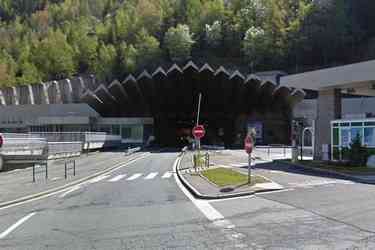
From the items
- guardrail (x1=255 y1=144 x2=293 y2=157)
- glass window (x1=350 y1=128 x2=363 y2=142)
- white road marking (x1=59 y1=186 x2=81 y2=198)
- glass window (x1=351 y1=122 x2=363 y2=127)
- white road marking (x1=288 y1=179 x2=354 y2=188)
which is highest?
glass window (x1=351 y1=122 x2=363 y2=127)

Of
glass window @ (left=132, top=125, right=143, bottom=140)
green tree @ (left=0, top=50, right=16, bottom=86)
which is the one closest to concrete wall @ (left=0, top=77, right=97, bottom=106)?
glass window @ (left=132, top=125, right=143, bottom=140)

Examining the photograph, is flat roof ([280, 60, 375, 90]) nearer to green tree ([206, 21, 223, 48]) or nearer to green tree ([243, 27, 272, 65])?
green tree ([243, 27, 272, 65])

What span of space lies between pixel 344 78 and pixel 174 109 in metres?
61.9

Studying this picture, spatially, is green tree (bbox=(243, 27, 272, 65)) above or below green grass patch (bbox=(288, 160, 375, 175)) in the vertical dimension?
above

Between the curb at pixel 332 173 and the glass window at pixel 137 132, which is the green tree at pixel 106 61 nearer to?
the glass window at pixel 137 132

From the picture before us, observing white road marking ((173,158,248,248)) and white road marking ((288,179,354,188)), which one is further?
white road marking ((288,179,354,188))

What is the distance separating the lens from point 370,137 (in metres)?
32.7

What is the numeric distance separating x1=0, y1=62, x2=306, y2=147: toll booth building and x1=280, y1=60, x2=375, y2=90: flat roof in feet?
144

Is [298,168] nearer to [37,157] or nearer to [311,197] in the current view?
[311,197]

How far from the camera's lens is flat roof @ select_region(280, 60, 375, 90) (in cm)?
3369

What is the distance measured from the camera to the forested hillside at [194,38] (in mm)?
117125

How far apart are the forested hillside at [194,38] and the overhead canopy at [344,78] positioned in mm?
76590

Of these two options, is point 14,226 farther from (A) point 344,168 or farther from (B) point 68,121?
(B) point 68,121

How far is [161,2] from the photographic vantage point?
538 ft
